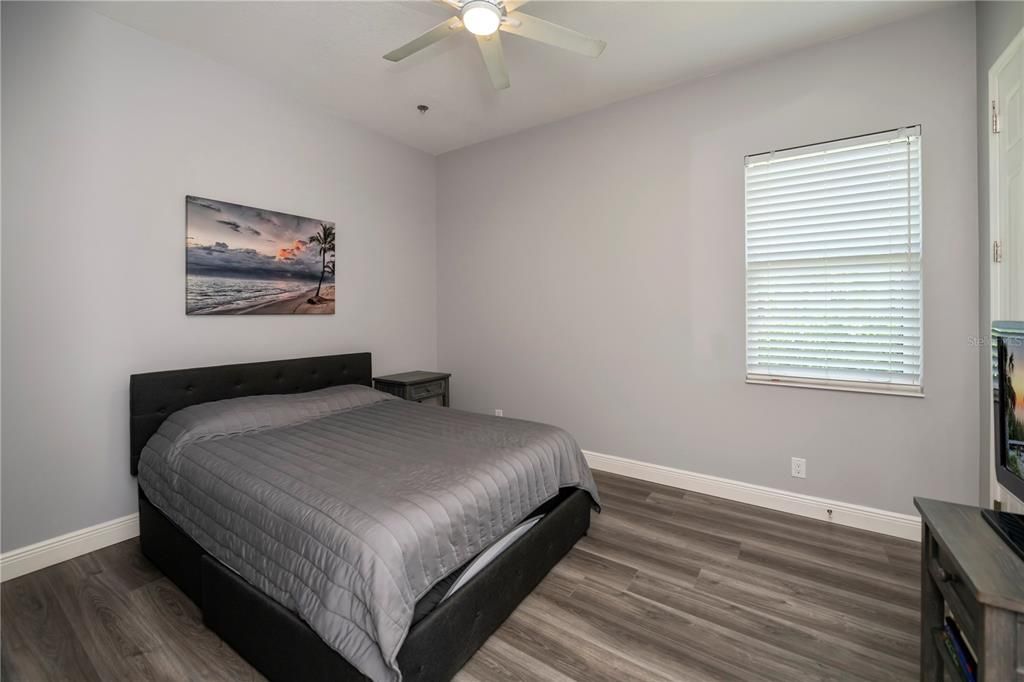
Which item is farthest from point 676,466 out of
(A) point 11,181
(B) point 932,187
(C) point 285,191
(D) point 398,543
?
(A) point 11,181

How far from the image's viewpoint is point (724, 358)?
115 inches

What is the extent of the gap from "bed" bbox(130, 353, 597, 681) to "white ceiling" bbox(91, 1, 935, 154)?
197 cm

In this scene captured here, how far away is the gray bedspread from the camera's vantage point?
1286 mm

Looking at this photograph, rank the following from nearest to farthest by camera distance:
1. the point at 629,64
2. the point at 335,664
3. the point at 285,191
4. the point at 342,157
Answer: the point at 335,664 < the point at 629,64 < the point at 285,191 < the point at 342,157

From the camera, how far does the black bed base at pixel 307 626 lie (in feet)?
4.33

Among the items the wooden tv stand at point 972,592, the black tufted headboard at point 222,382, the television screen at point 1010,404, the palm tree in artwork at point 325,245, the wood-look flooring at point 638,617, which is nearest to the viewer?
the wooden tv stand at point 972,592

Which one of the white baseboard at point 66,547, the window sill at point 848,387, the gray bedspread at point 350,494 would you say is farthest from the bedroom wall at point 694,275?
the white baseboard at point 66,547

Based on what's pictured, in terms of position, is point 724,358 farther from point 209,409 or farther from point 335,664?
point 209,409

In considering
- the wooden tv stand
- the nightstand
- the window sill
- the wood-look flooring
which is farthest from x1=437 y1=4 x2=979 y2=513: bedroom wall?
the wooden tv stand

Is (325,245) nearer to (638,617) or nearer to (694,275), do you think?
(694,275)

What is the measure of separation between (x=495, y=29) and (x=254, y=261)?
2170 millimetres

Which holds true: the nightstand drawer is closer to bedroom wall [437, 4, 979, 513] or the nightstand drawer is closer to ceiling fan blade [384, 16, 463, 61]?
bedroom wall [437, 4, 979, 513]

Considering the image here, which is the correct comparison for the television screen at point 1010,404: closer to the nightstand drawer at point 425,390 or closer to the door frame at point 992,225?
the door frame at point 992,225

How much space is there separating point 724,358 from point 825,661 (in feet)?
5.69
